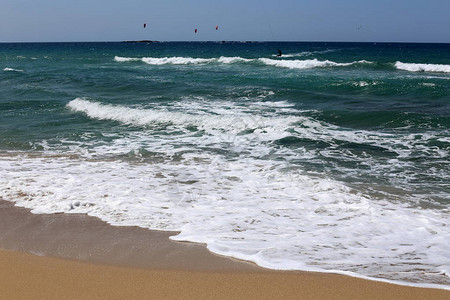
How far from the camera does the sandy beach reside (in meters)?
3.75

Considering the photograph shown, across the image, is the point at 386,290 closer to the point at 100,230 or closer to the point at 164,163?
the point at 100,230

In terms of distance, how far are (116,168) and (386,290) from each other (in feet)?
17.9

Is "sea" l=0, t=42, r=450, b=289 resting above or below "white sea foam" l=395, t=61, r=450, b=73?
below

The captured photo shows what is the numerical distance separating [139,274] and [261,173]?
3.90 m

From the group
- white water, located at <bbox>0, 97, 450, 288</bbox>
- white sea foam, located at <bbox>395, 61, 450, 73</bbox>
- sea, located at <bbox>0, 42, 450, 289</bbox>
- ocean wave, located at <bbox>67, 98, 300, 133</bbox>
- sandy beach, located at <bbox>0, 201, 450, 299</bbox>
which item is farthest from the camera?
white sea foam, located at <bbox>395, 61, 450, 73</bbox>

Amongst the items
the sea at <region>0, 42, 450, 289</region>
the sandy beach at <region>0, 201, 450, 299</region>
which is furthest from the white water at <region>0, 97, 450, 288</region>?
the sandy beach at <region>0, 201, 450, 299</region>

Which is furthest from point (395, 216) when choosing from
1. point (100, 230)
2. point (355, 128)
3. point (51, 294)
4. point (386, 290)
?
point (355, 128)

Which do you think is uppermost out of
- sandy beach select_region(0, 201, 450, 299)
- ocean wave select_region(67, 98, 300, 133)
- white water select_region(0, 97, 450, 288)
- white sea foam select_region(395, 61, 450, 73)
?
white sea foam select_region(395, 61, 450, 73)

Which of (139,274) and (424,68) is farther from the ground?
(424,68)

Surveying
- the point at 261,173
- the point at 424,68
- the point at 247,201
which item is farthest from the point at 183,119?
the point at 424,68

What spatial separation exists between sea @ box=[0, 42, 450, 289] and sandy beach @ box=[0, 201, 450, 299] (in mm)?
226

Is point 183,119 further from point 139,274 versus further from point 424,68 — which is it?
point 424,68

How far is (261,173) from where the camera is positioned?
7672 millimetres

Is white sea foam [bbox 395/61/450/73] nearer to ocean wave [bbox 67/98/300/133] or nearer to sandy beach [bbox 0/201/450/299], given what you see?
ocean wave [bbox 67/98/300/133]
